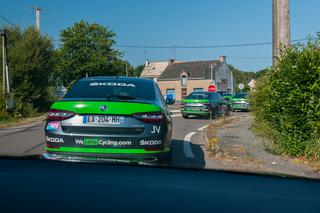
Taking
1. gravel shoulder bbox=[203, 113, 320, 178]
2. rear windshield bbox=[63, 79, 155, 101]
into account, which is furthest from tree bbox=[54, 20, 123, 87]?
rear windshield bbox=[63, 79, 155, 101]

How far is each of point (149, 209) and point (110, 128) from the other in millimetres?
2682

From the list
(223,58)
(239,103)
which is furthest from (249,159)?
(223,58)

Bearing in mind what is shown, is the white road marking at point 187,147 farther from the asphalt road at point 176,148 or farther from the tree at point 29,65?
the tree at point 29,65

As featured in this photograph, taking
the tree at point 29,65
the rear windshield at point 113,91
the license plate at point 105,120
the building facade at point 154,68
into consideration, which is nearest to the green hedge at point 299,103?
the rear windshield at point 113,91

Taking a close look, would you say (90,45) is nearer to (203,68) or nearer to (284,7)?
(203,68)

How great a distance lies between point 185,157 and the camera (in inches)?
321

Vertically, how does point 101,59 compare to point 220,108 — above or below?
above

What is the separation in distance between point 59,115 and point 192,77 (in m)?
64.9

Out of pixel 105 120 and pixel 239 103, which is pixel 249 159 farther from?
pixel 239 103

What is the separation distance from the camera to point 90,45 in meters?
52.6

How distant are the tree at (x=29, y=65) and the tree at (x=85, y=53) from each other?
896 inches

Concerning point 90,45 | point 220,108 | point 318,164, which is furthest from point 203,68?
point 318,164

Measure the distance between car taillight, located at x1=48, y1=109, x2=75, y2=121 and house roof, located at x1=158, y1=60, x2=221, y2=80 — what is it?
208 feet

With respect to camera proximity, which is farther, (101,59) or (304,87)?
(101,59)
